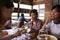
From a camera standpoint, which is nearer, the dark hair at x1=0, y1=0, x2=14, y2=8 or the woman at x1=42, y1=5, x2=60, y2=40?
the dark hair at x1=0, y1=0, x2=14, y2=8

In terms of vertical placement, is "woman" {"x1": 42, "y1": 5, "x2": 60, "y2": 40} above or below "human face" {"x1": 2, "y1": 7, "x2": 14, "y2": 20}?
below

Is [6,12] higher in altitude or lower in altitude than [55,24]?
higher

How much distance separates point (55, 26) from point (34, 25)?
600mm

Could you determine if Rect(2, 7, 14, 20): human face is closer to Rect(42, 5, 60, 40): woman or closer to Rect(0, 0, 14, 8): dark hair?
Rect(0, 0, 14, 8): dark hair

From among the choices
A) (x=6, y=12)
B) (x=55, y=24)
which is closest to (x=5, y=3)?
(x=6, y=12)

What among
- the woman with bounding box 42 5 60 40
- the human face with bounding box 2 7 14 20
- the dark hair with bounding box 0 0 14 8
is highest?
the dark hair with bounding box 0 0 14 8

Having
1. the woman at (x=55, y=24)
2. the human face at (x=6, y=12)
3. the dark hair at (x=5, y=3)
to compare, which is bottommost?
the woman at (x=55, y=24)

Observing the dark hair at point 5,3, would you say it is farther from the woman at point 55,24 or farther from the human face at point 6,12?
the woman at point 55,24

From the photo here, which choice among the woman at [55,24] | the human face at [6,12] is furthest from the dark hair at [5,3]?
the woman at [55,24]

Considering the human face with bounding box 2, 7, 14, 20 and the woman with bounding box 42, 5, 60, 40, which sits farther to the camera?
the woman with bounding box 42, 5, 60, 40

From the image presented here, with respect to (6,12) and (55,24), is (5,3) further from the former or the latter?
(55,24)

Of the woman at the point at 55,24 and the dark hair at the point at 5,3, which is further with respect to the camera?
the woman at the point at 55,24

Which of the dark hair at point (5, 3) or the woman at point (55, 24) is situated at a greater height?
the dark hair at point (5, 3)

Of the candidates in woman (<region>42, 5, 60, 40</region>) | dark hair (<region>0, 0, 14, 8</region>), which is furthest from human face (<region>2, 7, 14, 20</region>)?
woman (<region>42, 5, 60, 40</region>)
